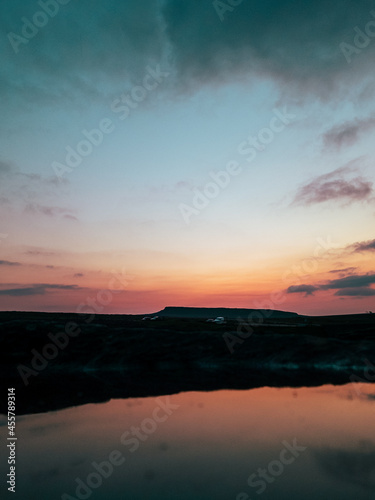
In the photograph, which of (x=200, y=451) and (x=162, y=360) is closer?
(x=200, y=451)

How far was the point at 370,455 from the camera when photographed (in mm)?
18547

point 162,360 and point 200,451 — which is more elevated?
point 162,360

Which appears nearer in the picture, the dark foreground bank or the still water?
the still water

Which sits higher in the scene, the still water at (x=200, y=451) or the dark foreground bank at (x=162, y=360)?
the dark foreground bank at (x=162, y=360)

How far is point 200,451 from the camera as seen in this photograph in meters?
19.6

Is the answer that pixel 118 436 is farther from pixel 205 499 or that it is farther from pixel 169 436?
pixel 205 499

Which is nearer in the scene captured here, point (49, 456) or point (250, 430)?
point (49, 456)

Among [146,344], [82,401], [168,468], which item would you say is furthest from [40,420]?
[146,344]

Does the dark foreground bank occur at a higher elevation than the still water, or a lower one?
higher

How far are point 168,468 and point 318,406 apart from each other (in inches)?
653

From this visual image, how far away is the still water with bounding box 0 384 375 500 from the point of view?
15.0m

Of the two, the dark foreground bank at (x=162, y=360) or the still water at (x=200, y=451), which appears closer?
the still water at (x=200, y=451)

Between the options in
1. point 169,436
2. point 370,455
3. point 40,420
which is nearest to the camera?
point 370,455

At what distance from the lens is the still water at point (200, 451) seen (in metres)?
15.0
